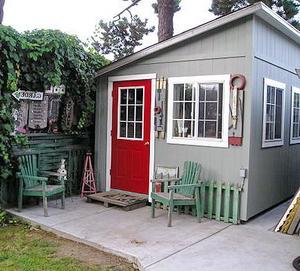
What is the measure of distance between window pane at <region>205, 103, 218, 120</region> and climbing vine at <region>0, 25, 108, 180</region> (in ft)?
7.97

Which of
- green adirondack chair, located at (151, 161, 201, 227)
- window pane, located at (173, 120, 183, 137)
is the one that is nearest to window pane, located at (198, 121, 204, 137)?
window pane, located at (173, 120, 183, 137)

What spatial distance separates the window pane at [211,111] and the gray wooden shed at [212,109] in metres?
0.02

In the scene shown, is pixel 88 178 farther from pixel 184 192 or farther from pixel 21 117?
pixel 184 192

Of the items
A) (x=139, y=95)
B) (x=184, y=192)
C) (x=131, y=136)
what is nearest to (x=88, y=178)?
(x=131, y=136)

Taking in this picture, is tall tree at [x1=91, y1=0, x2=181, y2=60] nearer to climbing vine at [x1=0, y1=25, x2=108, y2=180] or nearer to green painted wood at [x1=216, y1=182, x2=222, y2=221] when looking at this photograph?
climbing vine at [x1=0, y1=25, x2=108, y2=180]

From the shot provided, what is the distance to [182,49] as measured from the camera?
632 centimetres

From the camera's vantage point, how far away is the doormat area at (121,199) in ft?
21.0

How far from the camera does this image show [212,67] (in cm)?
601

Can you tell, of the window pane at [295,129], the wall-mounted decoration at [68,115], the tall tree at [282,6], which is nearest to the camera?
the wall-mounted decoration at [68,115]

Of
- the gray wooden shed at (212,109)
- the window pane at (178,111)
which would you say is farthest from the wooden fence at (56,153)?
the window pane at (178,111)

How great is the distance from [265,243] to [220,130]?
178 cm

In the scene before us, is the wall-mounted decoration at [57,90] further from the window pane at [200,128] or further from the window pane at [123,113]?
the window pane at [200,128]

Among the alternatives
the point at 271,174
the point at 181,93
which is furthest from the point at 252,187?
the point at 181,93

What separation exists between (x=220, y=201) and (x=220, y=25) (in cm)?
255
